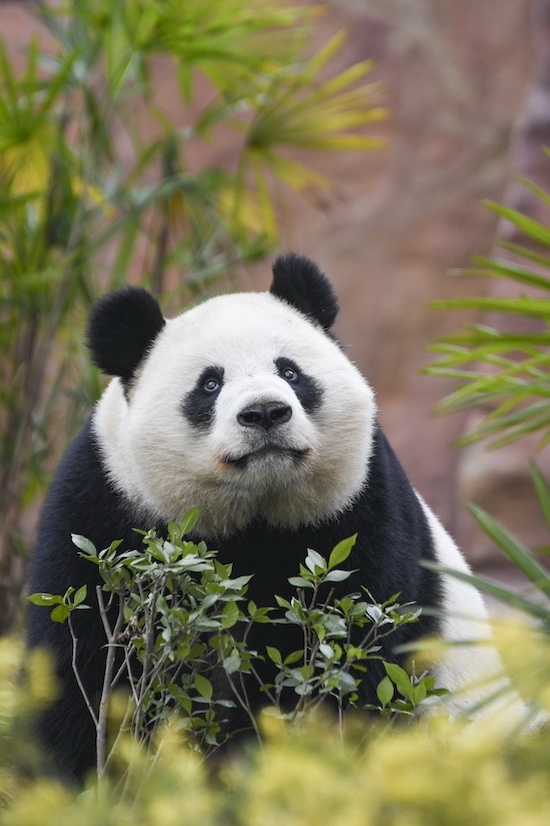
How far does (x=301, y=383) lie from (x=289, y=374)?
0.03 meters

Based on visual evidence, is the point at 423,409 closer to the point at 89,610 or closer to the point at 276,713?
the point at 89,610

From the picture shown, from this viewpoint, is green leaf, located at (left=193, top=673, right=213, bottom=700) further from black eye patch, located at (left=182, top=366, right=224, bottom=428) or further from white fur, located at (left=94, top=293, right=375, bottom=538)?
black eye patch, located at (left=182, top=366, right=224, bottom=428)

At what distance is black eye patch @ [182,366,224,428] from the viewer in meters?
2.37

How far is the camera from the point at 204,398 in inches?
94.3

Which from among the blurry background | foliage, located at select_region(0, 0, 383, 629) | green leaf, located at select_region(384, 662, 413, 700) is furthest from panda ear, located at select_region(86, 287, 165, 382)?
the blurry background

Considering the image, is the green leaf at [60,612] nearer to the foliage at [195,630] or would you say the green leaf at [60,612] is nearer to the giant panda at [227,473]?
the foliage at [195,630]

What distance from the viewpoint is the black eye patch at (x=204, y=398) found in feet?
7.78

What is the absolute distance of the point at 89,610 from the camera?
2346 mm

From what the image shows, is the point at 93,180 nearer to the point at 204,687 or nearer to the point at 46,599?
the point at 46,599

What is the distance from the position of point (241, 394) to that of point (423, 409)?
4.54 meters

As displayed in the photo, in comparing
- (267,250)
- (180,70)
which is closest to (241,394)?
(267,250)

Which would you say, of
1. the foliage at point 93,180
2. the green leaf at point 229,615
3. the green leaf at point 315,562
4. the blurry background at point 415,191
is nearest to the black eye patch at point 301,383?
the green leaf at point 315,562

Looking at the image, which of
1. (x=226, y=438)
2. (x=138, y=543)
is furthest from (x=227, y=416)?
(x=138, y=543)

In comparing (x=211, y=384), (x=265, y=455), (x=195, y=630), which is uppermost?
(x=211, y=384)
